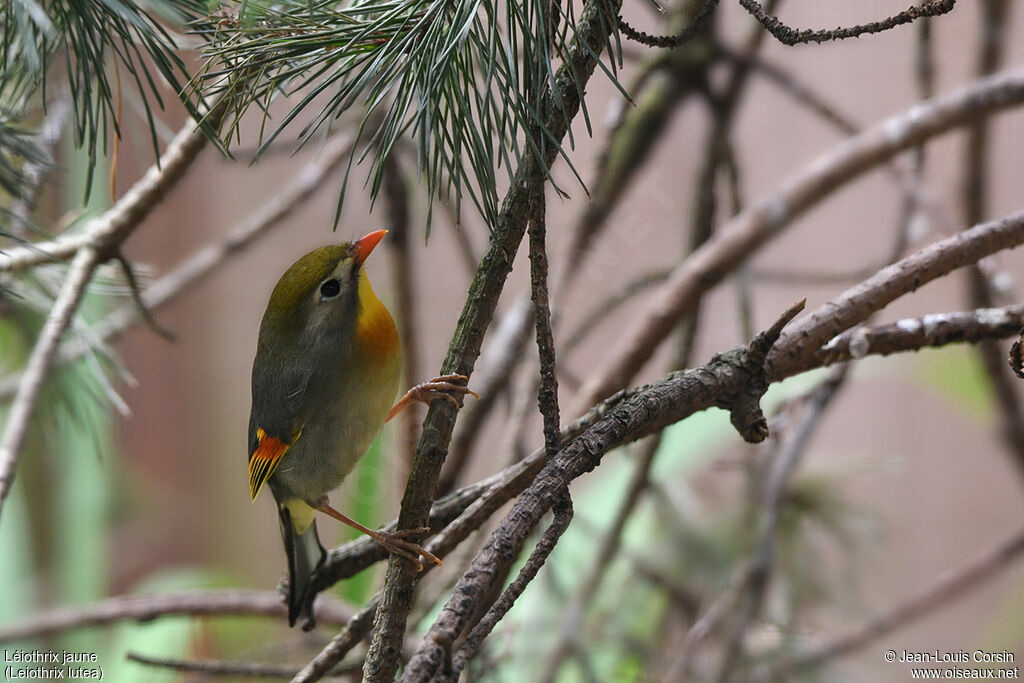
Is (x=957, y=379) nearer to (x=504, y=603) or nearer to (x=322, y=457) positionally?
(x=322, y=457)

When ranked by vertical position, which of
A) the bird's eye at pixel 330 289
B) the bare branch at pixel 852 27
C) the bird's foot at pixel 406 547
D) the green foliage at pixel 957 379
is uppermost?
the green foliage at pixel 957 379

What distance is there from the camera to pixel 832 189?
3.84ft

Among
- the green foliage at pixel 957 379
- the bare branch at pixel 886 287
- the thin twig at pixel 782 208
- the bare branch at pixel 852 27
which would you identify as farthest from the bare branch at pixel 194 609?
the green foliage at pixel 957 379

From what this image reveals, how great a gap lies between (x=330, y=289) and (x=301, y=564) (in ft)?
0.80

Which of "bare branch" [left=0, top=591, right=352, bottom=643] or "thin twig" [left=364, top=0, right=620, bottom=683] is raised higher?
"thin twig" [left=364, top=0, right=620, bottom=683]

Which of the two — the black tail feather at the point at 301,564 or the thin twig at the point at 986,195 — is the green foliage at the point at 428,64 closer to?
the black tail feather at the point at 301,564

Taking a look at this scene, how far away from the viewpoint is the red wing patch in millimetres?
682

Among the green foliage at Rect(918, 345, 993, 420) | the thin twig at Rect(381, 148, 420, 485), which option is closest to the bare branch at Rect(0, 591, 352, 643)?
the thin twig at Rect(381, 148, 420, 485)

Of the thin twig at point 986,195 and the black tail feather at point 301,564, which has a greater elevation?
the thin twig at point 986,195

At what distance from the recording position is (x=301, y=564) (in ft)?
2.31

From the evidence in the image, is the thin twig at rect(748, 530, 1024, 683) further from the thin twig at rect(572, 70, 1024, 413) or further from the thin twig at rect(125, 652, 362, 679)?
the thin twig at rect(125, 652, 362, 679)

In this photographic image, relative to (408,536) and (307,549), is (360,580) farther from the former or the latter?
(408,536)

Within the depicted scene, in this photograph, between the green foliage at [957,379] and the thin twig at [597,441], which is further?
the green foliage at [957,379]

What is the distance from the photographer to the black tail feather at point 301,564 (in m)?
0.68
